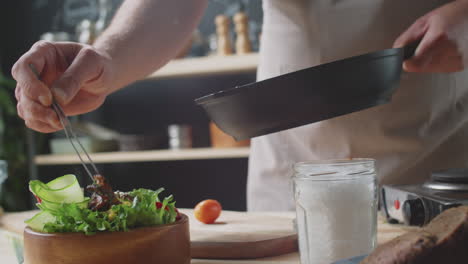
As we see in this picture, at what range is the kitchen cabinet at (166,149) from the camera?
2871 millimetres

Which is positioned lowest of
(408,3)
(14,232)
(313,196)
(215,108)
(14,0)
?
(14,232)

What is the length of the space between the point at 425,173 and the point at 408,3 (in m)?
0.37

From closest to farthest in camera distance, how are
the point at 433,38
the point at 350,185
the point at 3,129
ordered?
the point at 350,185 < the point at 433,38 < the point at 3,129

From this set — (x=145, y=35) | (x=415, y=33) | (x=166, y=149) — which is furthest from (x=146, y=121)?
(x=415, y=33)

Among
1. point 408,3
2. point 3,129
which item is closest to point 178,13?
point 408,3

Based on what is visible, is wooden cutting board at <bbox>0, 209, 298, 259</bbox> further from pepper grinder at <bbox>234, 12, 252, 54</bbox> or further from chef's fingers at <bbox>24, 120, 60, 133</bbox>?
pepper grinder at <bbox>234, 12, 252, 54</bbox>

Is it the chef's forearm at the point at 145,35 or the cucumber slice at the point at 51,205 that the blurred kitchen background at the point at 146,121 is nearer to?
the chef's forearm at the point at 145,35

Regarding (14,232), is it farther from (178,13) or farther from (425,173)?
(425,173)

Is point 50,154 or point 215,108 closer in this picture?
point 215,108

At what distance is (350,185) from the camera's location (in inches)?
27.1

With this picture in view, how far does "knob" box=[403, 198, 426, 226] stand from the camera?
894 millimetres

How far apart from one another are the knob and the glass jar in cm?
22

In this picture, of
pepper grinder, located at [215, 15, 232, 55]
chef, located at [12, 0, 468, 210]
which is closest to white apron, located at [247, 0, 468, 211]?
chef, located at [12, 0, 468, 210]

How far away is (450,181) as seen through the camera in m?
0.91
